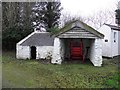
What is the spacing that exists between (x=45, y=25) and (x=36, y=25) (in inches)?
49.6

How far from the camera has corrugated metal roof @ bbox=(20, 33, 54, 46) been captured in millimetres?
19506

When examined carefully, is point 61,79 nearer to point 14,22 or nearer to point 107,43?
point 107,43

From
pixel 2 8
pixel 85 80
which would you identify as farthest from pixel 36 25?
pixel 85 80

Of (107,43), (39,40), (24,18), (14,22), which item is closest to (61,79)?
(39,40)

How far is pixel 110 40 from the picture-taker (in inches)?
816

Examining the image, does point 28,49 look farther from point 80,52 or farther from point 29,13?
point 29,13

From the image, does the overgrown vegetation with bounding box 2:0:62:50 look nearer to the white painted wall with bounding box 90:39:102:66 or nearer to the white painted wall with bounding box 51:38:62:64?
the white painted wall with bounding box 51:38:62:64

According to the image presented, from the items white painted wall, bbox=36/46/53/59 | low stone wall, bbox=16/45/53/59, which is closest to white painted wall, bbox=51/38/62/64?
low stone wall, bbox=16/45/53/59

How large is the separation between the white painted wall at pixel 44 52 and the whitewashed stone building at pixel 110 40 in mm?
5711

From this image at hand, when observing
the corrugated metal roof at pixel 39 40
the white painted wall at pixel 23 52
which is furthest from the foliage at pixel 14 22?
the white painted wall at pixel 23 52

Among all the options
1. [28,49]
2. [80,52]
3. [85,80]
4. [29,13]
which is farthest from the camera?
[29,13]

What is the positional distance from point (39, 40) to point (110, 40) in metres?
6.78

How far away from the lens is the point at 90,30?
16156 mm

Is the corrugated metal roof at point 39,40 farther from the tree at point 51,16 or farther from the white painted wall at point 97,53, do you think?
the tree at point 51,16
